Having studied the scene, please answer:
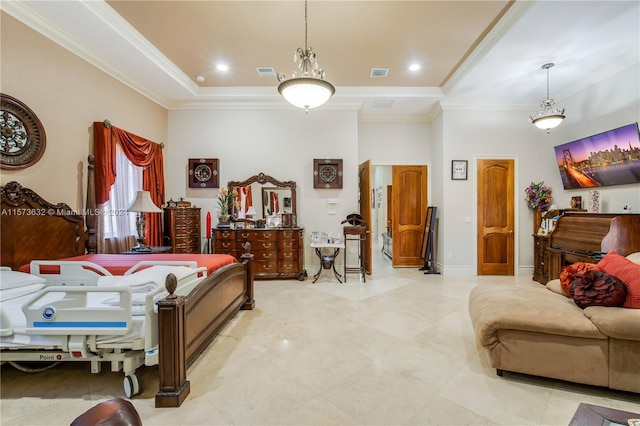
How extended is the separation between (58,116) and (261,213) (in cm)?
311

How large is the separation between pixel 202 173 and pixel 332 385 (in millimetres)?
4642

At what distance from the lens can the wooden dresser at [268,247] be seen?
5070 mm

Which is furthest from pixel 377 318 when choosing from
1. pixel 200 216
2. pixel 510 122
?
pixel 510 122

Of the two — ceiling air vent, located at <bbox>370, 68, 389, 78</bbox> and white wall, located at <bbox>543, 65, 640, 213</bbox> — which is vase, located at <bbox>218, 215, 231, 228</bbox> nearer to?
ceiling air vent, located at <bbox>370, 68, 389, 78</bbox>

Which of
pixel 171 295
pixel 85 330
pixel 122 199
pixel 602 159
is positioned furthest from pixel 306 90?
pixel 602 159

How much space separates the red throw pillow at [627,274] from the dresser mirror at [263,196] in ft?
14.1

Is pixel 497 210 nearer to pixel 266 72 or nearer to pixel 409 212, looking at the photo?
pixel 409 212

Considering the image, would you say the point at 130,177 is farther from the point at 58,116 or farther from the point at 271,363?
the point at 271,363

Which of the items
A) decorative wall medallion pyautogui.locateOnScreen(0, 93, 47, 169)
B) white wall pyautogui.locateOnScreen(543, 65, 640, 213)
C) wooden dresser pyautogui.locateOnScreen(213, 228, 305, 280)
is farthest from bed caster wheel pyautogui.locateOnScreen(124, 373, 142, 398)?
white wall pyautogui.locateOnScreen(543, 65, 640, 213)

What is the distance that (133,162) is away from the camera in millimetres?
4465

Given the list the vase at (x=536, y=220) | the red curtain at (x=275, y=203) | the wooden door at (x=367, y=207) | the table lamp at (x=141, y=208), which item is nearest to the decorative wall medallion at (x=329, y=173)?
the wooden door at (x=367, y=207)

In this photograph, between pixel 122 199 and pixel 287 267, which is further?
pixel 287 267

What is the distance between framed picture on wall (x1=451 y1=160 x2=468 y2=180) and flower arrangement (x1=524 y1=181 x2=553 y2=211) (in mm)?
1179

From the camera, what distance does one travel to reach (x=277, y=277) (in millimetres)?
5129
